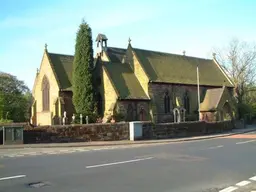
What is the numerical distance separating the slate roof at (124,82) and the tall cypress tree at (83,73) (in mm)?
2528

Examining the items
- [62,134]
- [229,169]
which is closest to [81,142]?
[62,134]

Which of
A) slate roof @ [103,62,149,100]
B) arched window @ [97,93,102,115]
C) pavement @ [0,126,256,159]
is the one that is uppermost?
slate roof @ [103,62,149,100]

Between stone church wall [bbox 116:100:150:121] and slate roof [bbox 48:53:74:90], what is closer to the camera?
stone church wall [bbox 116:100:150:121]

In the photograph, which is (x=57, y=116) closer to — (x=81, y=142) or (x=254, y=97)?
(x=81, y=142)

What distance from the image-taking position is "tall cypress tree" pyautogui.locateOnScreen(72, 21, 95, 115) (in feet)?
127

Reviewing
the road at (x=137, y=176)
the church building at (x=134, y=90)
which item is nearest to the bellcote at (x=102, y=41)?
the church building at (x=134, y=90)

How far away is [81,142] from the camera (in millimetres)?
27312

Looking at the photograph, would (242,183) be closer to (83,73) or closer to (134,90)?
(83,73)

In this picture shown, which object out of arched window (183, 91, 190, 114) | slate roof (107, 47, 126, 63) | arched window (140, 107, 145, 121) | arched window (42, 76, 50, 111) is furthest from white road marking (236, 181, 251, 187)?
slate roof (107, 47, 126, 63)

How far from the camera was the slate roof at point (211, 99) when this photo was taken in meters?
44.9

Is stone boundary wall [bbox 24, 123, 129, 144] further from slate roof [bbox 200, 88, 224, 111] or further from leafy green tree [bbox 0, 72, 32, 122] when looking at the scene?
leafy green tree [bbox 0, 72, 32, 122]

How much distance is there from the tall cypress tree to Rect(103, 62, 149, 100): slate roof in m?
2.53

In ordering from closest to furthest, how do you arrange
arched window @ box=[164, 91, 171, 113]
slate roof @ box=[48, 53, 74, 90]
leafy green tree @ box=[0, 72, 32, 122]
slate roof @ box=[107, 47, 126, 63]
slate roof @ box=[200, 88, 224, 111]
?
1. slate roof @ box=[48, 53, 74, 90]
2. arched window @ box=[164, 91, 171, 113]
3. slate roof @ box=[200, 88, 224, 111]
4. slate roof @ box=[107, 47, 126, 63]
5. leafy green tree @ box=[0, 72, 32, 122]

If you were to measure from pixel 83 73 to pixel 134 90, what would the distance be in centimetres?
637
